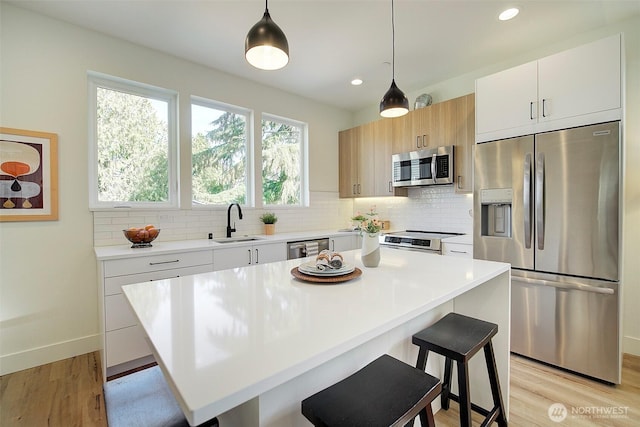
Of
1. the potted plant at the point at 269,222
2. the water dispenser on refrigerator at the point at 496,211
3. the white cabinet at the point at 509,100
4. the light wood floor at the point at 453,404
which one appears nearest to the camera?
the light wood floor at the point at 453,404

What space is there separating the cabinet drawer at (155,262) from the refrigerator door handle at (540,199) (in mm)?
2713

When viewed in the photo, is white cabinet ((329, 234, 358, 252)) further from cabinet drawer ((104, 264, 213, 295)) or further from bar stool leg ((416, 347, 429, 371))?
bar stool leg ((416, 347, 429, 371))

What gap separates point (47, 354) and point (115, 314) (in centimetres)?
83

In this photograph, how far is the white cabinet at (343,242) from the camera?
3625 mm

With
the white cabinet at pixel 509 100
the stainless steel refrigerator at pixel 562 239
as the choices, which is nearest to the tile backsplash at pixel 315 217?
the stainless steel refrigerator at pixel 562 239

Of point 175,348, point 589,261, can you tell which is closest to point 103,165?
point 175,348

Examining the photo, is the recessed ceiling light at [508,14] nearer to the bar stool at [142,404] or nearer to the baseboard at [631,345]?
the baseboard at [631,345]

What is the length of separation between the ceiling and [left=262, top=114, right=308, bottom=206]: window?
2.52ft

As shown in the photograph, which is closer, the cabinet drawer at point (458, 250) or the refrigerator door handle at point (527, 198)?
the refrigerator door handle at point (527, 198)

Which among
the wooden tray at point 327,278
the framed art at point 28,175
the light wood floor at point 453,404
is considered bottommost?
the light wood floor at point 453,404

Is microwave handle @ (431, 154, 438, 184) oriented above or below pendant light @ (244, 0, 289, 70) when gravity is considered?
below

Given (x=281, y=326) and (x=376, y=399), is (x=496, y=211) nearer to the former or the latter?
(x=376, y=399)

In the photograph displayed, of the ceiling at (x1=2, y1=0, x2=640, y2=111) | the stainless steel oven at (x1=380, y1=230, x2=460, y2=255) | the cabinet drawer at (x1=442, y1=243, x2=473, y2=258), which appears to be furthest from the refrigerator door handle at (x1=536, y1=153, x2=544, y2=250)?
the ceiling at (x1=2, y1=0, x2=640, y2=111)

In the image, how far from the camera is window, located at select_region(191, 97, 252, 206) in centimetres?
320
